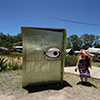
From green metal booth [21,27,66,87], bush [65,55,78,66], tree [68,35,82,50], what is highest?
tree [68,35,82,50]

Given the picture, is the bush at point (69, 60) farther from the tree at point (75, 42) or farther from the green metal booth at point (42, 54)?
the tree at point (75, 42)

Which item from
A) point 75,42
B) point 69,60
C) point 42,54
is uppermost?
point 75,42

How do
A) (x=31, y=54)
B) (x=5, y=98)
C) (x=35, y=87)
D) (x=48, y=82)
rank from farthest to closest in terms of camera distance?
1. (x=48, y=82)
2. (x=35, y=87)
3. (x=31, y=54)
4. (x=5, y=98)

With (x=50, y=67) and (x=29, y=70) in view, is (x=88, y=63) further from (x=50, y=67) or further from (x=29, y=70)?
(x=29, y=70)

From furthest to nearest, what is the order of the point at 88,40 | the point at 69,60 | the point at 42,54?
the point at 88,40 → the point at 69,60 → the point at 42,54

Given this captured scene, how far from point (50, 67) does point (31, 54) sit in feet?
3.11

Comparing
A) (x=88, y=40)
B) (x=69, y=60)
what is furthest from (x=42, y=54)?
(x=88, y=40)

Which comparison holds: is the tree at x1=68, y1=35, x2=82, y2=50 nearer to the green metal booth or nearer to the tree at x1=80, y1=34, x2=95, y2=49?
the tree at x1=80, y1=34, x2=95, y2=49

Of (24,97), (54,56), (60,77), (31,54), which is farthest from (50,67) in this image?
(24,97)

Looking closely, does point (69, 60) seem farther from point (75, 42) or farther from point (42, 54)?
point (75, 42)

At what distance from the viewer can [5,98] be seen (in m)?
2.44

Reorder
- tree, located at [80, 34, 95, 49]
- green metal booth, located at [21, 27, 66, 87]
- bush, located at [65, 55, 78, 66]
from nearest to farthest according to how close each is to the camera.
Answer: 1. green metal booth, located at [21, 27, 66, 87]
2. bush, located at [65, 55, 78, 66]
3. tree, located at [80, 34, 95, 49]

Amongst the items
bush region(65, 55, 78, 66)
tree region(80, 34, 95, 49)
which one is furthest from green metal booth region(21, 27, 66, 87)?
tree region(80, 34, 95, 49)

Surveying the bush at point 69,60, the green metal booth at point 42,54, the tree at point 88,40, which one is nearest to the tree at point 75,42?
the tree at point 88,40
